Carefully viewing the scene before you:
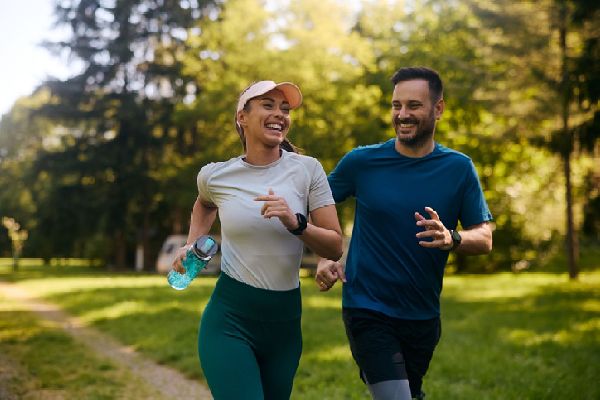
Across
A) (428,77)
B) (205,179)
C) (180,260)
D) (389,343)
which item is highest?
(428,77)

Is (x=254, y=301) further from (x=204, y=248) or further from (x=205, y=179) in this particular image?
(x=205, y=179)

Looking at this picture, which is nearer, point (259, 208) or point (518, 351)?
point (259, 208)

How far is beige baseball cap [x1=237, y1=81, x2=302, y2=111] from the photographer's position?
12.3 ft

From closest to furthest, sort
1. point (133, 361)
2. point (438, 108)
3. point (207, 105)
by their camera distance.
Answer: point (438, 108) < point (133, 361) < point (207, 105)

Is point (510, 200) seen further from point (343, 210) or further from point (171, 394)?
point (171, 394)

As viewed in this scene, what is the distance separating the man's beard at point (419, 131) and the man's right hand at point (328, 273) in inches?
31.3

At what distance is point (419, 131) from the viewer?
420 centimetres

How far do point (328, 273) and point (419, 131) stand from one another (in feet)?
3.12

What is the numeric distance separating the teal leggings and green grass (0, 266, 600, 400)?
426 centimetres

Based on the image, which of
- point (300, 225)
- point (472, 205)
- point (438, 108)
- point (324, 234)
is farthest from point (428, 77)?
point (300, 225)

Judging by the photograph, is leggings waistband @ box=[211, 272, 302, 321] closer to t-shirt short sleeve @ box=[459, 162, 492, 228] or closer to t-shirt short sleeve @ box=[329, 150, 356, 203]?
t-shirt short sleeve @ box=[329, 150, 356, 203]

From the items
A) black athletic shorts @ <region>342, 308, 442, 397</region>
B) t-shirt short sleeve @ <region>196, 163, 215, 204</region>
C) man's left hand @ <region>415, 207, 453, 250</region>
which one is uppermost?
t-shirt short sleeve @ <region>196, 163, 215, 204</region>

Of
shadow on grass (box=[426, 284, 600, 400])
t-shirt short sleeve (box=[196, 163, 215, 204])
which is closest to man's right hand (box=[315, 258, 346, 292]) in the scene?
t-shirt short sleeve (box=[196, 163, 215, 204])

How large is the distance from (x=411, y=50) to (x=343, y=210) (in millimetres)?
10069
